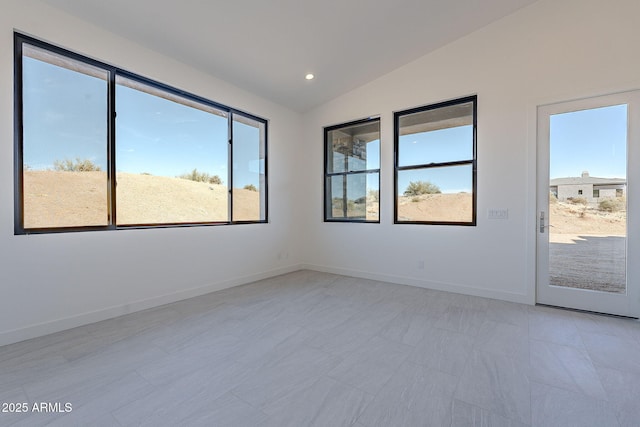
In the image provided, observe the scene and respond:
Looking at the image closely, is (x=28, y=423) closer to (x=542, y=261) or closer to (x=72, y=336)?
(x=72, y=336)

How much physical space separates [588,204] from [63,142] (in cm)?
561

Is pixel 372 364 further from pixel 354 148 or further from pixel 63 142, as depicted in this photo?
pixel 354 148

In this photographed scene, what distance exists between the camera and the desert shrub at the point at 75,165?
2756mm

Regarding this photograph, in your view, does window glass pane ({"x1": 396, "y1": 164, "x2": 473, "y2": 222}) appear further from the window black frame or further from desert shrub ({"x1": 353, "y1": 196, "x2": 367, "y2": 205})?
the window black frame

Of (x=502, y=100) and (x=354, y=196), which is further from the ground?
(x=502, y=100)

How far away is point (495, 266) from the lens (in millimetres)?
3662

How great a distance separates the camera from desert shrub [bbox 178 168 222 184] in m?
3.89

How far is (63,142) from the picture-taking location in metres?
2.78

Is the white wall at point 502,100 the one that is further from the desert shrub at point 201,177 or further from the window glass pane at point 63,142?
the window glass pane at point 63,142

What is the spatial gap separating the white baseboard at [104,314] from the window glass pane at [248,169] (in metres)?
1.10

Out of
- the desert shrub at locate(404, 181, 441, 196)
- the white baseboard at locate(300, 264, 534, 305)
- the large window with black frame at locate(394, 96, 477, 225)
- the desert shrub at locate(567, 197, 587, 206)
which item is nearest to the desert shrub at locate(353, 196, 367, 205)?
the large window with black frame at locate(394, 96, 477, 225)

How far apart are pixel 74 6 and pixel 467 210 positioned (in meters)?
4.90

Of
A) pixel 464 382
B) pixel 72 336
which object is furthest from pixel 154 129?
pixel 464 382

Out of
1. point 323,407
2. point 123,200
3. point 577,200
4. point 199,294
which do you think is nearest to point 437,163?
point 577,200
